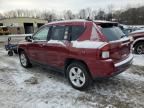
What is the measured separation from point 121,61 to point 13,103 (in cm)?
284

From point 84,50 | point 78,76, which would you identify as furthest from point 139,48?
point 84,50

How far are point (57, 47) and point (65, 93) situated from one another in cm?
132

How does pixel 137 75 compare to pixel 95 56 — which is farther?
pixel 137 75

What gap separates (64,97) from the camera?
448 centimetres

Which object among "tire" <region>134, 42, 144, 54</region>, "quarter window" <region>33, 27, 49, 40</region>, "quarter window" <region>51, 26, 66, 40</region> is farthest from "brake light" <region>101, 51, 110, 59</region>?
"tire" <region>134, 42, 144, 54</region>

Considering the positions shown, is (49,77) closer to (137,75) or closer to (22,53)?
(22,53)

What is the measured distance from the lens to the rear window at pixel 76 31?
461 cm

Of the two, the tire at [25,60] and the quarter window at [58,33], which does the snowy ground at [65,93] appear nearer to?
the tire at [25,60]

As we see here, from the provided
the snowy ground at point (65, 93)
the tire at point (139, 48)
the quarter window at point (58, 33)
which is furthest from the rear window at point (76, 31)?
the tire at point (139, 48)

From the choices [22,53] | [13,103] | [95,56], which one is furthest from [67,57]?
[22,53]

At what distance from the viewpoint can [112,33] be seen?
4535mm

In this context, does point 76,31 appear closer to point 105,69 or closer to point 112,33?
point 112,33

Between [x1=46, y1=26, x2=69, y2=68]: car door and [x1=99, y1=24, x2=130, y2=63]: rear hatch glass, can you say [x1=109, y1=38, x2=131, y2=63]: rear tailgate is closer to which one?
[x1=99, y1=24, x2=130, y2=63]: rear hatch glass

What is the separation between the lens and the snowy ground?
4113 millimetres
